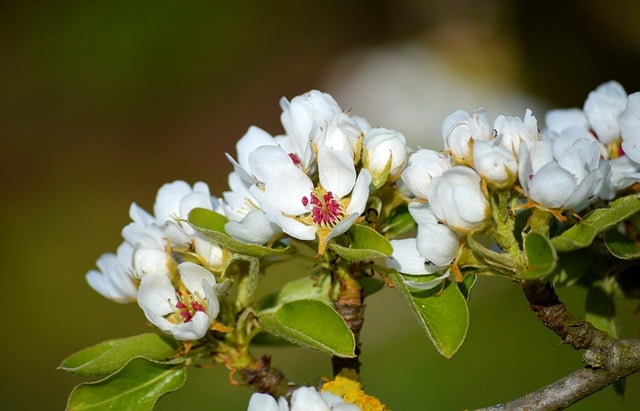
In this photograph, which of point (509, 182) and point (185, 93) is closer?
point (509, 182)

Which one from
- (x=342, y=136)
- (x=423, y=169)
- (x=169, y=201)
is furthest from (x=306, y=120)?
(x=169, y=201)

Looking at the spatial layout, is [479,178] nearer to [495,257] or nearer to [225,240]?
[495,257]

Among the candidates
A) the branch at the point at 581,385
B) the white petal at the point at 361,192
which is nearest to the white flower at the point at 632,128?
the branch at the point at 581,385

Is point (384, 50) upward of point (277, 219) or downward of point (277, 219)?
downward

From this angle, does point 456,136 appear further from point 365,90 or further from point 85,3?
point 85,3

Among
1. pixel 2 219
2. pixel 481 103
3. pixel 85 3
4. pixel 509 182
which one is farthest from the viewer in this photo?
pixel 85 3

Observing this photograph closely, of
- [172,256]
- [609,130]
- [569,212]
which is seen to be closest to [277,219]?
[172,256]

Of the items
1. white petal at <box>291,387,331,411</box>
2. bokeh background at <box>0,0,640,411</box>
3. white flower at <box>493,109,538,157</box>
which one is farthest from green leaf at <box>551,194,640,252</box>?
bokeh background at <box>0,0,640,411</box>
